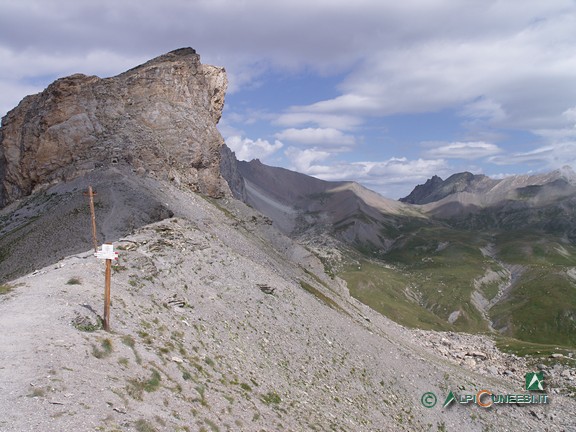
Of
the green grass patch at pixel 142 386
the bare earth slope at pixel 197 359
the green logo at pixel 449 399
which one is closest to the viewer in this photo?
the bare earth slope at pixel 197 359

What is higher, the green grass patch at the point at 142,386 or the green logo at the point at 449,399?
the green grass patch at the point at 142,386

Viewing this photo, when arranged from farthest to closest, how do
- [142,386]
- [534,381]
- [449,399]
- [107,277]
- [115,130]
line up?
1. [115,130]
2. [534,381]
3. [449,399]
4. [107,277]
5. [142,386]

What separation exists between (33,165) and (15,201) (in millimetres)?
8677

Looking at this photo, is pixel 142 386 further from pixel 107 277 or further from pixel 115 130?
pixel 115 130

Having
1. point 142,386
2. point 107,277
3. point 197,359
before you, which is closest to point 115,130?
point 107,277

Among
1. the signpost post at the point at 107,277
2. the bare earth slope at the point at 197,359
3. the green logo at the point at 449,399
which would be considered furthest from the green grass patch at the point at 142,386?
the green logo at the point at 449,399

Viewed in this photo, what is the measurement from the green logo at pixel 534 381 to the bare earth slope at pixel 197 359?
827 cm

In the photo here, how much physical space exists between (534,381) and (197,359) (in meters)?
71.6

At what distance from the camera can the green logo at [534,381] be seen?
2869 inches

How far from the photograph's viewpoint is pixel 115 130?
271 ft

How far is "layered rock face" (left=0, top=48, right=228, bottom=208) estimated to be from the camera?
265 feet

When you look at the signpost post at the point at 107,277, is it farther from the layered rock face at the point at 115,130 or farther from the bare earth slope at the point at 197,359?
the layered rock face at the point at 115,130

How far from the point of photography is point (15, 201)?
3415 inches

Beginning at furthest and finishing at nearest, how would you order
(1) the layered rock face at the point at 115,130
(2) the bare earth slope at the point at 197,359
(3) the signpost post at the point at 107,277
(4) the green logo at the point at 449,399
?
(1) the layered rock face at the point at 115,130 → (4) the green logo at the point at 449,399 → (3) the signpost post at the point at 107,277 → (2) the bare earth slope at the point at 197,359
